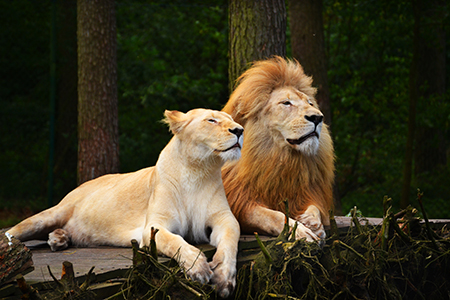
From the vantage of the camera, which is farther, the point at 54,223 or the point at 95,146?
the point at 95,146

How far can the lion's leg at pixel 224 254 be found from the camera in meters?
2.65

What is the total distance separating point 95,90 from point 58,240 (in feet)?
9.75

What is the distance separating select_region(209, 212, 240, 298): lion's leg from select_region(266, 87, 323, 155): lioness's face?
79 centimetres

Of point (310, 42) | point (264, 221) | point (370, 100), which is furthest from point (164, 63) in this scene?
point (264, 221)

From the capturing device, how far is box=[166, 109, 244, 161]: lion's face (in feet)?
10.0

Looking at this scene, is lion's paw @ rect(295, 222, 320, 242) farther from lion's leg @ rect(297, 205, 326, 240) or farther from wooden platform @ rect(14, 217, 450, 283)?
wooden platform @ rect(14, 217, 450, 283)

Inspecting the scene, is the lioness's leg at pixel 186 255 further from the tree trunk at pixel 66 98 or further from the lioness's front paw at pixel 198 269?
the tree trunk at pixel 66 98

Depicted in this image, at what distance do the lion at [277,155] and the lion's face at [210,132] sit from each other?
601mm

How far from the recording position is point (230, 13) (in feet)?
15.7

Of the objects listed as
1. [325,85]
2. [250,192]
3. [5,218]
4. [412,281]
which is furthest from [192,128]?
[5,218]

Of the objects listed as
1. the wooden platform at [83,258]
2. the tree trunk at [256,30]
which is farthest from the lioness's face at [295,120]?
the tree trunk at [256,30]

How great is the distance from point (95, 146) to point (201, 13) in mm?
4909

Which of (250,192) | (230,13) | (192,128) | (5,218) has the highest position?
(230,13)

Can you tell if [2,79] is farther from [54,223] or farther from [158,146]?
[54,223]
